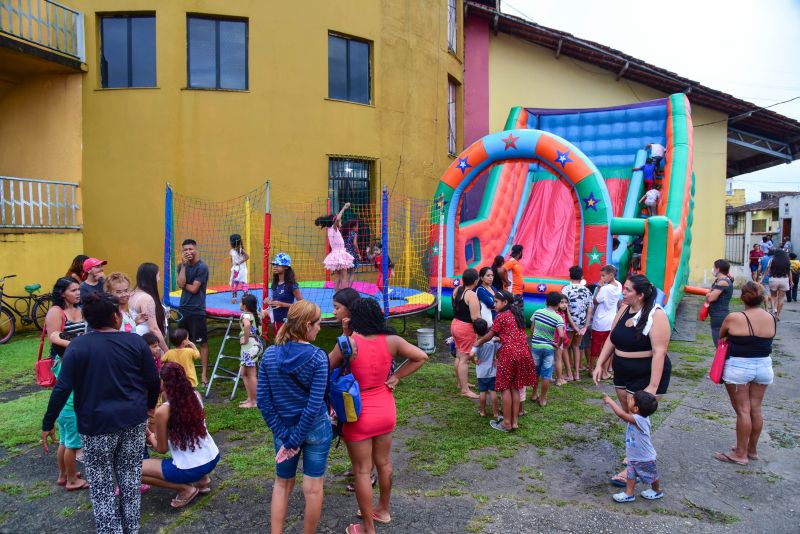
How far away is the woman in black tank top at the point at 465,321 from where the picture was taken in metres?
6.51

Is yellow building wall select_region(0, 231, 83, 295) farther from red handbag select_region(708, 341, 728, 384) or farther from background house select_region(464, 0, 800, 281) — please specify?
background house select_region(464, 0, 800, 281)

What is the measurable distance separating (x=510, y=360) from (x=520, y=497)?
152 cm

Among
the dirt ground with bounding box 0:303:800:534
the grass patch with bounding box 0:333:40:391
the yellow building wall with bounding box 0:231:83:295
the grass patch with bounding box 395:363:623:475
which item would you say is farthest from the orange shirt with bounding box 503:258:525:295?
the yellow building wall with bounding box 0:231:83:295

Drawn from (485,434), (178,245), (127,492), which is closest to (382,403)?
(127,492)

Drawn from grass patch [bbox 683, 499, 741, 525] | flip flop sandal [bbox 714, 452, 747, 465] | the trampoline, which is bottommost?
grass patch [bbox 683, 499, 741, 525]

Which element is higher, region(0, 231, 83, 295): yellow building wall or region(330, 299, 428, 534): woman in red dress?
region(0, 231, 83, 295): yellow building wall

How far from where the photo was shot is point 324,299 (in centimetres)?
1008

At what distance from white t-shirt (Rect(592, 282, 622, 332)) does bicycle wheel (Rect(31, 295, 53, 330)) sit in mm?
9344

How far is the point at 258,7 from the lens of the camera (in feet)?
39.6

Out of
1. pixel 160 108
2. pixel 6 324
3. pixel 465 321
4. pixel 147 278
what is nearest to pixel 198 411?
pixel 147 278

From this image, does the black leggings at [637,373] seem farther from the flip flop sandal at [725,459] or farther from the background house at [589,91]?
the background house at [589,91]

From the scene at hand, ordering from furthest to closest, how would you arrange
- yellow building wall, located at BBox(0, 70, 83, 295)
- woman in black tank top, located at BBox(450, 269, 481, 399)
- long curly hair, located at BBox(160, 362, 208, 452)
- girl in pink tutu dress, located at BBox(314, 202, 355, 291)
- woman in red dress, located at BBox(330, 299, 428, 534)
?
yellow building wall, located at BBox(0, 70, 83, 295) → girl in pink tutu dress, located at BBox(314, 202, 355, 291) → woman in black tank top, located at BBox(450, 269, 481, 399) → long curly hair, located at BBox(160, 362, 208, 452) → woman in red dress, located at BBox(330, 299, 428, 534)

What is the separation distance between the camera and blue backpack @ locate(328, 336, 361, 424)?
11.6ft

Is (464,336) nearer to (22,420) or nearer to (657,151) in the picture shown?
(22,420)
